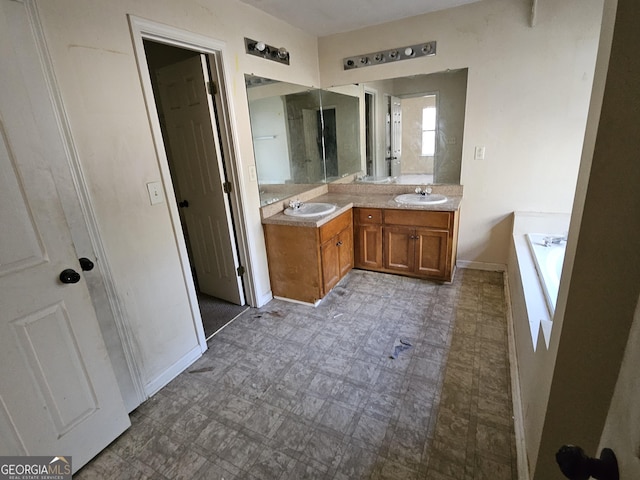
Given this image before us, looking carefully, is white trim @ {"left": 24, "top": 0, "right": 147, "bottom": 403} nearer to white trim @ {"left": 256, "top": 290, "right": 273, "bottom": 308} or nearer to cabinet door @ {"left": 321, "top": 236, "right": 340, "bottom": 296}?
white trim @ {"left": 256, "top": 290, "right": 273, "bottom": 308}

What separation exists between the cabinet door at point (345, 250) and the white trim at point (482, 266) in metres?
1.14

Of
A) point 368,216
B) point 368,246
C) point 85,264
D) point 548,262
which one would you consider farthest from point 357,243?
point 85,264

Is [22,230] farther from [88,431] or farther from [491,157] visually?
[491,157]

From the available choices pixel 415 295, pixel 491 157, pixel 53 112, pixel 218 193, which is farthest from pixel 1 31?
pixel 491 157

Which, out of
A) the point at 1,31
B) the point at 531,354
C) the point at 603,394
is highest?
the point at 1,31

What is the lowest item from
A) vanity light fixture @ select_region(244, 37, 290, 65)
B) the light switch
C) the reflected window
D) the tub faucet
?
the tub faucet

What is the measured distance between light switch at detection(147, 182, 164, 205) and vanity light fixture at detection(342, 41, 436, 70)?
2.31m

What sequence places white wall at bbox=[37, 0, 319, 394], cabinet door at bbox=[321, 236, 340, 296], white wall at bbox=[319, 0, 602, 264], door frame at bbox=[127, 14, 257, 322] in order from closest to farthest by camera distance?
white wall at bbox=[37, 0, 319, 394], door frame at bbox=[127, 14, 257, 322], white wall at bbox=[319, 0, 602, 264], cabinet door at bbox=[321, 236, 340, 296]

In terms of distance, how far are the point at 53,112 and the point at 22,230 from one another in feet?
1.66

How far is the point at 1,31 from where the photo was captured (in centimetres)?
107

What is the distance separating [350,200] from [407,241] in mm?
697

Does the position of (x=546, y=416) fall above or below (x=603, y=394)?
below

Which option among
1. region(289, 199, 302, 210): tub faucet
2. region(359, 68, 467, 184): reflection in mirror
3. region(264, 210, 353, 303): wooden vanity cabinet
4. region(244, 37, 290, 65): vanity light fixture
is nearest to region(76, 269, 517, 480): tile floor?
region(264, 210, 353, 303): wooden vanity cabinet

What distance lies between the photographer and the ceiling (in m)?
2.31
